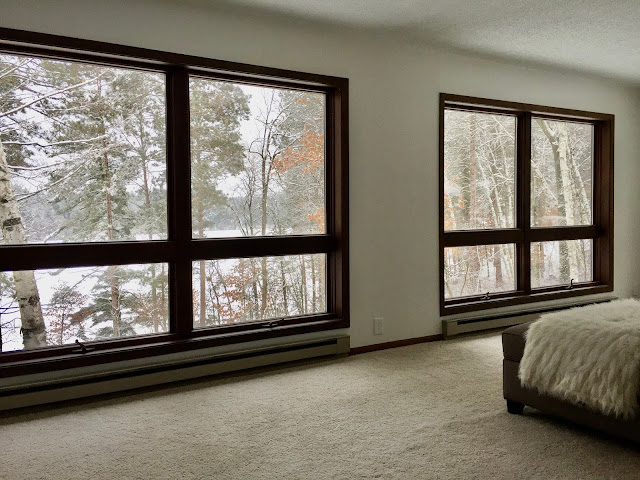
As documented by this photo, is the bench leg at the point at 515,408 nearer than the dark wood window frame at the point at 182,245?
Yes

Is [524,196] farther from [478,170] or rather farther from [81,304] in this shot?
[81,304]

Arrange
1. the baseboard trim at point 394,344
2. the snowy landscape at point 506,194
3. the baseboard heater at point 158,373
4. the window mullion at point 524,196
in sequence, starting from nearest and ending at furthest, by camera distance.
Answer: the baseboard heater at point 158,373 < the baseboard trim at point 394,344 < the snowy landscape at point 506,194 < the window mullion at point 524,196

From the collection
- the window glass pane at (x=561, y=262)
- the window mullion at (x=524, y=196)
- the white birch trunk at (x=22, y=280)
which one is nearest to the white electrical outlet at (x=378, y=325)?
the window mullion at (x=524, y=196)

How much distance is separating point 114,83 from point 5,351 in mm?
1748

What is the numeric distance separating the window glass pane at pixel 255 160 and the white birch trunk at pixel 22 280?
1.06 m

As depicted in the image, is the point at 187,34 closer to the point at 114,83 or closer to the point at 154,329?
the point at 114,83

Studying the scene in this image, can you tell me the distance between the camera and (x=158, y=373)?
3.57 meters

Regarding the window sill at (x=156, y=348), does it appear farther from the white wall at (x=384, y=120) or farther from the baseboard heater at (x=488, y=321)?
the baseboard heater at (x=488, y=321)

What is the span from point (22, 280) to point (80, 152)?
0.84 m

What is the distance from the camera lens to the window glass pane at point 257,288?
3.90 meters

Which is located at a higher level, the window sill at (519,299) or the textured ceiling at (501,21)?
the textured ceiling at (501,21)

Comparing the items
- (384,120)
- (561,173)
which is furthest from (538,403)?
(561,173)

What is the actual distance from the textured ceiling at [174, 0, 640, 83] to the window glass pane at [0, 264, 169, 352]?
184 centimetres

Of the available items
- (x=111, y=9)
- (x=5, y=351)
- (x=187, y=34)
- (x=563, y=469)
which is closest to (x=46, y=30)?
(x=111, y=9)
